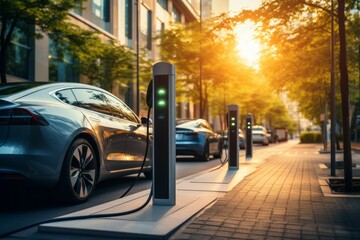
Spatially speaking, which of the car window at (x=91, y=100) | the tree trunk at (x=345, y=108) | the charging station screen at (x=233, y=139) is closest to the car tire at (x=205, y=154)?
the charging station screen at (x=233, y=139)

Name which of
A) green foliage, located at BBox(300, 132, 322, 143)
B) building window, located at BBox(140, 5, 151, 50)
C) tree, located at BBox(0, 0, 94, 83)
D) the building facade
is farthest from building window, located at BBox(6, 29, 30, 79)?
green foliage, located at BBox(300, 132, 322, 143)

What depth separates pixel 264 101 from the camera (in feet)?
185

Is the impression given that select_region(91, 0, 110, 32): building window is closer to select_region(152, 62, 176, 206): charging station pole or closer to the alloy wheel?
the alloy wheel

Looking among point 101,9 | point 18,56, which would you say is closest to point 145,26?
point 101,9

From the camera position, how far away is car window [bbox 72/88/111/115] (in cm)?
617

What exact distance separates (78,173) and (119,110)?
6.03 ft

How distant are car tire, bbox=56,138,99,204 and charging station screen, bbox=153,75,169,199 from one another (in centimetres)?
100

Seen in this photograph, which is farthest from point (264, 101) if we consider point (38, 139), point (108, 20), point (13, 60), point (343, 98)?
point (38, 139)

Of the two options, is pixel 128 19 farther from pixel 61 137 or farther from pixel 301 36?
pixel 61 137

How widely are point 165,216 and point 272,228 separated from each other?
3.55ft

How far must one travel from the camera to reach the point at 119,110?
288 inches

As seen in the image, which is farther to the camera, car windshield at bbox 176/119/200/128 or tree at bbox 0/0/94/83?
car windshield at bbox 176/119/200/128

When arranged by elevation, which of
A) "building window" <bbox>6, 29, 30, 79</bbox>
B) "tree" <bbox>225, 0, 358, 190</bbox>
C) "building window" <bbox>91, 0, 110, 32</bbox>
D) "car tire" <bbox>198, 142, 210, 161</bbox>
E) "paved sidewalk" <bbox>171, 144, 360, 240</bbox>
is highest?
"building window" <bbox>91, 0, 110, 32</bbox>

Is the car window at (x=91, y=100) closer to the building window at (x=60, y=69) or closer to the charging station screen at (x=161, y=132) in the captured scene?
the charging station screen at (x=161, y=132)
